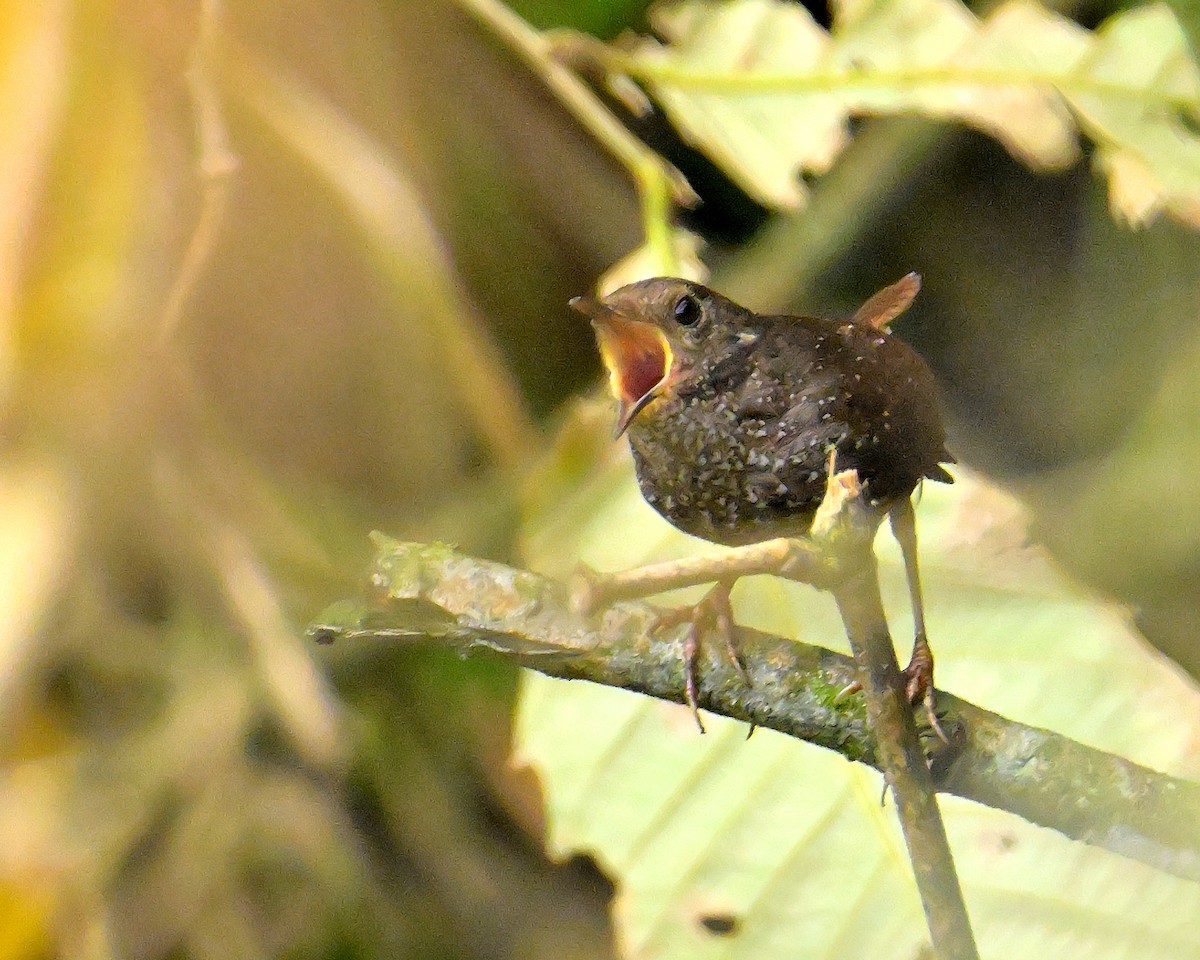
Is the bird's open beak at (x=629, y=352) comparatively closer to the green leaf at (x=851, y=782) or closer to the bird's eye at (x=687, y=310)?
the bird's eye at (x=687, y=310)

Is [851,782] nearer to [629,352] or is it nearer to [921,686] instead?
[921,686]

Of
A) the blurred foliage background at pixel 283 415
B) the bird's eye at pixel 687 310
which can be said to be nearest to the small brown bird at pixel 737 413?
the bird's eye at pixel 687 310

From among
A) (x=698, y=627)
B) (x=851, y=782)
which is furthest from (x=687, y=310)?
(x=851, y=782)

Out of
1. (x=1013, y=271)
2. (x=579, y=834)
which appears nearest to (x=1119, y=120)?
(x=1013, y=271)

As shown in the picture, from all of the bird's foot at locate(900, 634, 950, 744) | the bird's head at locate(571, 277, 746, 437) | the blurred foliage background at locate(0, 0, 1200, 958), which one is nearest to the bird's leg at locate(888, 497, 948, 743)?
the bird's foot at locate(900, 634, 950, 744)

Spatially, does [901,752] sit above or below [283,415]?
above

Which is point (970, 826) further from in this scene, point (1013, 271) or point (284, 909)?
point (284, 909)

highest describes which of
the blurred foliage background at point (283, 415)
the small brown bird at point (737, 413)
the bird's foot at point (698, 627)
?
the small brown bird at point (737, 413)
